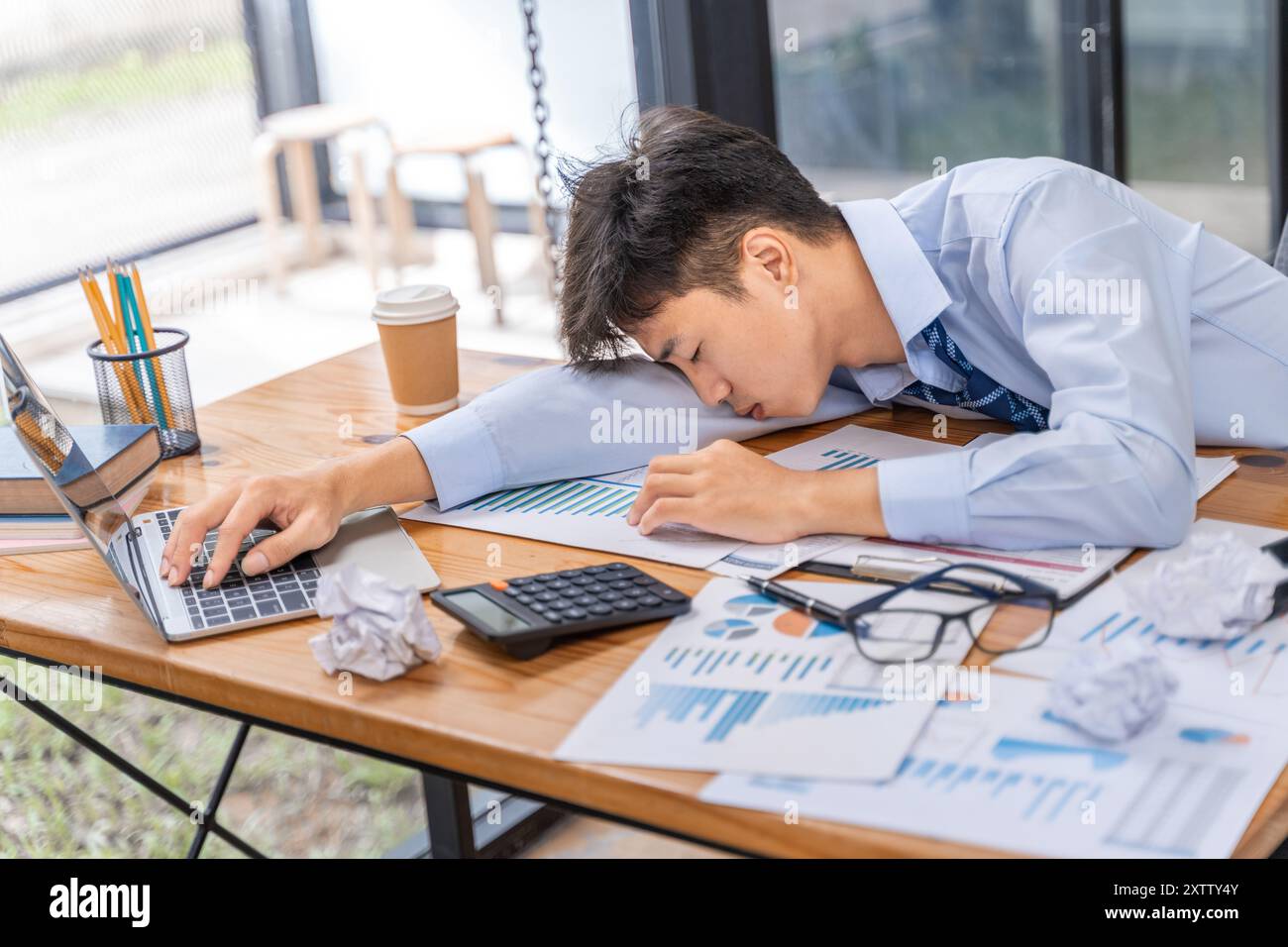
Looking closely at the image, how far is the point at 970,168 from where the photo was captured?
1.22 metres

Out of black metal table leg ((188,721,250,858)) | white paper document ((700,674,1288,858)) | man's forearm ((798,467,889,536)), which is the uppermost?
man's forearm ((798,467,889,536))

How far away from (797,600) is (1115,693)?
24cm

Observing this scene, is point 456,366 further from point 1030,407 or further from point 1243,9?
point 1243,9

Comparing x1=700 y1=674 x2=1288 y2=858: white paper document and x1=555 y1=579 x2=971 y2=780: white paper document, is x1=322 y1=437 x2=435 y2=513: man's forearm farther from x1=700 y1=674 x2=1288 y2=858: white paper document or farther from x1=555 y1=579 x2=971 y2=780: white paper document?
x1=700 y1=674 x2=1288 y2=858: white paper document

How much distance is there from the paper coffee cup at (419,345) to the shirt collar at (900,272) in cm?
46

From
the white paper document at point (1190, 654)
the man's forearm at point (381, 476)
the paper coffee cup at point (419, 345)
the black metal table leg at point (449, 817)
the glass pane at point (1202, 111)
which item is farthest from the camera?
the glass pane at point (1202, 111)

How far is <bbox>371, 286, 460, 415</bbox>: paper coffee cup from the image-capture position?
142 cm

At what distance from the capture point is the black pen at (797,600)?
87 cm

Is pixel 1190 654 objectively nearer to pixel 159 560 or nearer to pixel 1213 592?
pixel 1213 592

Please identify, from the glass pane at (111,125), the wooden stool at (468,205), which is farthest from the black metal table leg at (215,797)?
the wooden stool at (468,205)

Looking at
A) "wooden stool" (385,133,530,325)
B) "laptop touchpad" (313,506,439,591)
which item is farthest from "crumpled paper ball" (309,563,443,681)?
Result: "wooden stool" (385,133,530,325)

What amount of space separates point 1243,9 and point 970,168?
2.16 m

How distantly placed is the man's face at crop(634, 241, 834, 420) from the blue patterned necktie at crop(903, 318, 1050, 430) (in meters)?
0.11

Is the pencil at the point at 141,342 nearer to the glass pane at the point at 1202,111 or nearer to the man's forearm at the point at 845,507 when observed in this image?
the man's forearm at the point at 845,507
